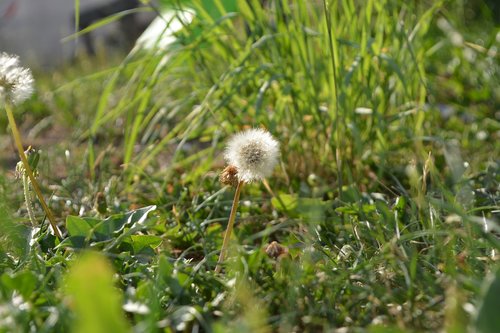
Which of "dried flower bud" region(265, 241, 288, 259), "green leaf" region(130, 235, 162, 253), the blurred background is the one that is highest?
"green leaf" region(130, 235, 162, 253)

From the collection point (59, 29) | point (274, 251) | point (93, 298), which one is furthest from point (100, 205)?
point (59, 29)

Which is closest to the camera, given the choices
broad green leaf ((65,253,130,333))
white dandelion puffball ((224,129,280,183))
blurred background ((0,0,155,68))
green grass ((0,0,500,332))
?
broad green leaf ((65,253,130,333))

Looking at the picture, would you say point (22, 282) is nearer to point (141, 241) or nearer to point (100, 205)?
point (141, 241)

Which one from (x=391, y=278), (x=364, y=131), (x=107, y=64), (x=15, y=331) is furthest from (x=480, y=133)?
(x=107, y=64)

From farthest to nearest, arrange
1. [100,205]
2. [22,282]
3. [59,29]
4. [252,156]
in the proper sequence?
[59,29] < [100,205] < [252,156] < [22,282]

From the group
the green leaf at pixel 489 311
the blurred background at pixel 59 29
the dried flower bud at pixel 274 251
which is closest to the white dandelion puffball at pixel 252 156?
the dried flower bud at pixel 274 251

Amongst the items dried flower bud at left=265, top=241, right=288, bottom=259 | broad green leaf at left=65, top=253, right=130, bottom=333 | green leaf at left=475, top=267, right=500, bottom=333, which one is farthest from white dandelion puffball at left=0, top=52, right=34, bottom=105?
green leaf at left=475, top=267, right=500, bottom=333

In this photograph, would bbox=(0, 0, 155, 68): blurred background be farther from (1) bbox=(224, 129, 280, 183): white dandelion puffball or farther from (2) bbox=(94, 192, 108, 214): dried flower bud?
(1) bbox=(224, 129, 280, 183): white dandelion puffball

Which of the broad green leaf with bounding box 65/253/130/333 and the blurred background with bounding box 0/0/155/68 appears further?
the blurred background with bounding box 0/0/155/68
